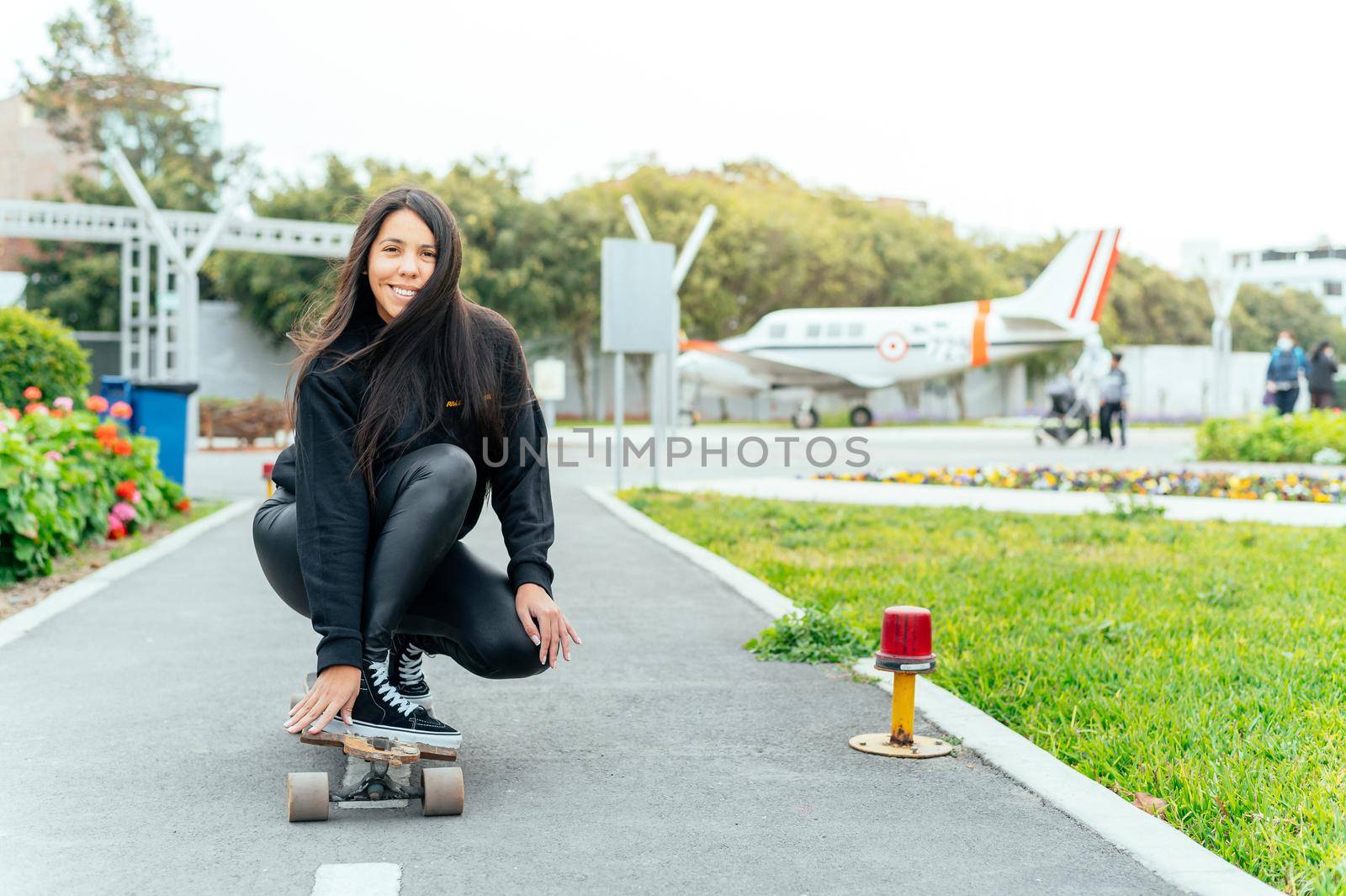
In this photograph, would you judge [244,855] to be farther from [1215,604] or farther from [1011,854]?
[1215,604]

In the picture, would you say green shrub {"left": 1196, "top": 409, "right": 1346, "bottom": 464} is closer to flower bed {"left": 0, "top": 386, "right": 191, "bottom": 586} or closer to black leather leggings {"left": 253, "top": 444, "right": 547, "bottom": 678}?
flower bed {"left": 0, "top": 386, "right": 191, "bottom": 586}

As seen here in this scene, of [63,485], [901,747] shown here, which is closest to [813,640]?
[901,747]

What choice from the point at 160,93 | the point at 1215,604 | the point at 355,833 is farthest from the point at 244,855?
the point at 160,93

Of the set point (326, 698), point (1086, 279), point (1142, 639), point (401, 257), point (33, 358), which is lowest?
point (1142, 639)

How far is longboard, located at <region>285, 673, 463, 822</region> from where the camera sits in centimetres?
330

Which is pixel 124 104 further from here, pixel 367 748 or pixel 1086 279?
pixel 367 748

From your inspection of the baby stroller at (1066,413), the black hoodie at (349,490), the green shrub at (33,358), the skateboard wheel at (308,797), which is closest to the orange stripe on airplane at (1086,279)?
the baby stroller at (1066,413)

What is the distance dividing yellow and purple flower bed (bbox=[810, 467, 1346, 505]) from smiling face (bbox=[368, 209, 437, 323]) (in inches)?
380

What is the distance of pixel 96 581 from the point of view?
7.15 metres

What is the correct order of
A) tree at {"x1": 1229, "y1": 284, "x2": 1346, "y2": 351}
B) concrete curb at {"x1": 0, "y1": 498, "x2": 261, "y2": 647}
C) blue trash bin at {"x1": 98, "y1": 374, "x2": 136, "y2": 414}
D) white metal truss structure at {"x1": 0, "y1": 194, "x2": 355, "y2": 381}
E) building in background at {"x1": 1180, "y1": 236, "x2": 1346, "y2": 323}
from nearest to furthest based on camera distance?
concrete curb at {"x1": 0, "y1": 498, "x2": 261, "y2": 647} < blue trash bin at {"x1": 98, "y1": 374, "x2": 136, "y2": 414} < white metal truss structure at {"x1": 0, "y1": 194, "x2": 355, "y2": 381} < tree at {"x1": 1229, "y1": 284, "x2": 1346, "y2": 351} < building in background at {"x1": 1180, "y1": 236, "x2": 1346, "y2": 323}

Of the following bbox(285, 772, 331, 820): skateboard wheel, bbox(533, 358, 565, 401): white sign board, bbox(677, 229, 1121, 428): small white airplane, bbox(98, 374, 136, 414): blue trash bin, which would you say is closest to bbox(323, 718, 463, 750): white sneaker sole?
bbox(285, 772, 331, 820): skateboard wheel

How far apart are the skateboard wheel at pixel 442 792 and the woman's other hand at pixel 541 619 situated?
0.39 meters

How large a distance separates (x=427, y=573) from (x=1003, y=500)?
9617 mm

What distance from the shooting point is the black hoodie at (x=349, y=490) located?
3248 mm
